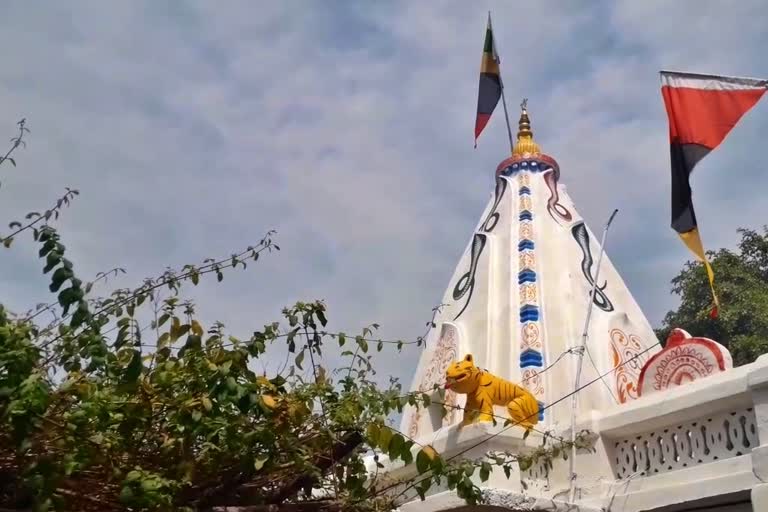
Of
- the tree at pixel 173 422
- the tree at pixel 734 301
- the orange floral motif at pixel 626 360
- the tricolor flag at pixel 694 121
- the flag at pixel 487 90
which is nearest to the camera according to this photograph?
the tree at pixel 173 422

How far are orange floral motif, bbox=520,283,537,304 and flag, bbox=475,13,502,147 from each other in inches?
129

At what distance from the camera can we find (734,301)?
627 inches

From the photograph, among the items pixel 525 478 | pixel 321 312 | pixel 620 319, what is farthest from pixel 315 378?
pixel 620 319

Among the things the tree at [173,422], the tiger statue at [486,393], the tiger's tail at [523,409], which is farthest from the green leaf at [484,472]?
the tiger's tail at [523,409]

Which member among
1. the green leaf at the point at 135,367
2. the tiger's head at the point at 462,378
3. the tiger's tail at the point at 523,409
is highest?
the tiger's head at the point at 462,378

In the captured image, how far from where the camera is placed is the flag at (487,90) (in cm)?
1165

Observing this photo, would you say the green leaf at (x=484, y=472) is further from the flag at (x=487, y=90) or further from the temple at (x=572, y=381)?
the flag at (x=487, y=90)

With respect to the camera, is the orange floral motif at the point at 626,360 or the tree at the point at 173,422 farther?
the orange floral motif at the point at 626,360

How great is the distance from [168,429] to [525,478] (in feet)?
12.8

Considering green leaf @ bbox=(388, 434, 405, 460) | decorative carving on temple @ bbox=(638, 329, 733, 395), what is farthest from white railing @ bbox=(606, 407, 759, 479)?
green leaf @ bbox=(388, 434, 405, 460)

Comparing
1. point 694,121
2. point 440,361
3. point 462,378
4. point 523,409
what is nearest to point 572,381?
point 523,409

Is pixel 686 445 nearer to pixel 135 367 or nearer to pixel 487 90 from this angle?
pixel 135 367

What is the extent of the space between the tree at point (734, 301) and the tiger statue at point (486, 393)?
9.21 meters

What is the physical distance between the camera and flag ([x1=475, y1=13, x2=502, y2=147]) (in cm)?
1165
